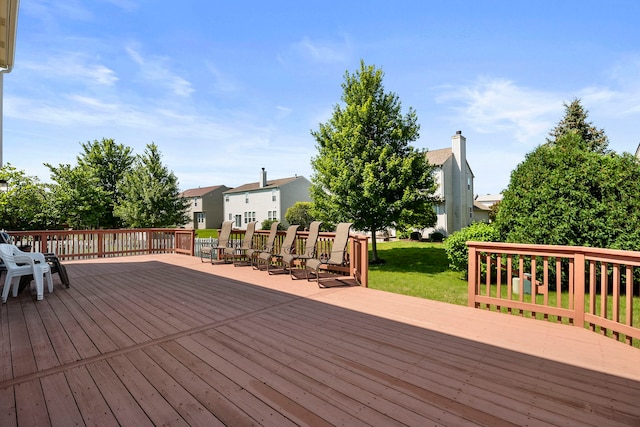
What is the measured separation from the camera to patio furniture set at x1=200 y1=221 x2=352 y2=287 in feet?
19.7

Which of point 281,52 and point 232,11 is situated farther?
point 281,52

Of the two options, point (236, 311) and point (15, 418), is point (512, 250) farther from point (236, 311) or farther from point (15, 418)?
point (15, 418)

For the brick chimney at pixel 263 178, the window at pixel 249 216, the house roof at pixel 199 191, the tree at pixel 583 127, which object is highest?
the tree at pixel 583 127

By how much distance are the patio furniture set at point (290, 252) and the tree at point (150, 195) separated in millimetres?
16597

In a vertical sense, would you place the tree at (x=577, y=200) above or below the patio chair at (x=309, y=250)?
above

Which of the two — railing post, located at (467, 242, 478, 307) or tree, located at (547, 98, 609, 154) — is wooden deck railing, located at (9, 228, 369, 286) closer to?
railing post, located at (467, 242, 478, 307)

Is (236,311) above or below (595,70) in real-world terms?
below

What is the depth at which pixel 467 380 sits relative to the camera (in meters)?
2.25

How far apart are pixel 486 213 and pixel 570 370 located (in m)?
31.5

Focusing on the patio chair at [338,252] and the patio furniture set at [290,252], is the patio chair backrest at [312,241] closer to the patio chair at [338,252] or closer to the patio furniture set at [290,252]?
the patio furniture set at [290,252]

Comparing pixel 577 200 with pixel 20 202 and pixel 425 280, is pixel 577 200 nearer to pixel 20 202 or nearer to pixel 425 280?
pixel 425 280

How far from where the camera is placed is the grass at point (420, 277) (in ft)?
23.7

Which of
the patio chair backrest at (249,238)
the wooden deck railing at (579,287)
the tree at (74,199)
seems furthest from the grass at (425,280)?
the tree at (74,199)

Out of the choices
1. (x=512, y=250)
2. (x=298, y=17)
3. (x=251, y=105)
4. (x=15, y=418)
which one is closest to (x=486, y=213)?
(x=251, y=105)
